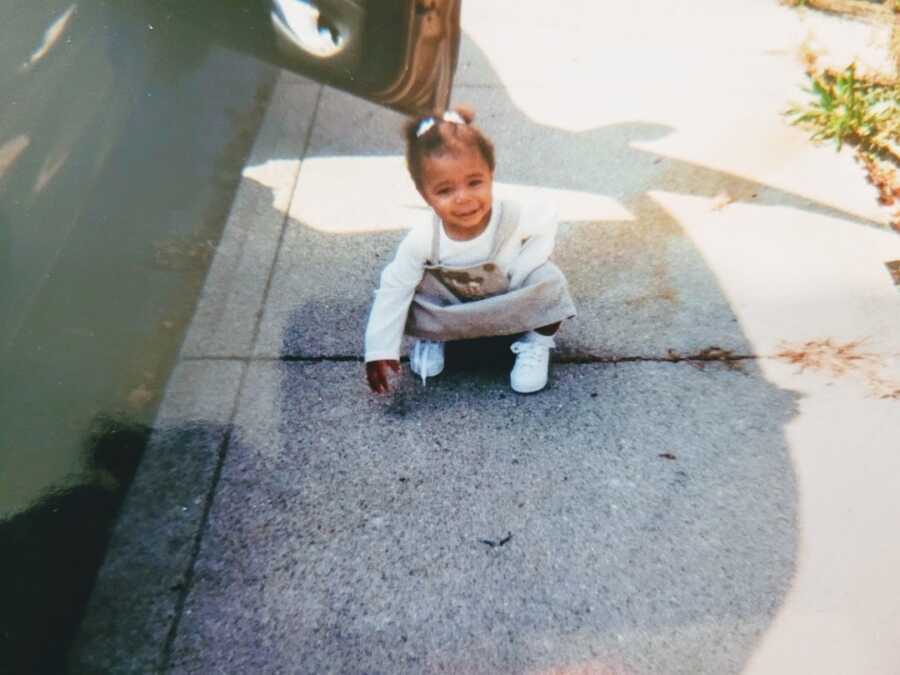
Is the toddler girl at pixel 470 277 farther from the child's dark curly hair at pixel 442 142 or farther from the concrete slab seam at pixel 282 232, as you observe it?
the concrete slab seam at pixel 282 232

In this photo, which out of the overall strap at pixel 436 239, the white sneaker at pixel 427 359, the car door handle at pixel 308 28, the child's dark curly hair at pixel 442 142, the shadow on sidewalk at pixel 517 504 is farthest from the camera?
the car door handle at pixel 308 28

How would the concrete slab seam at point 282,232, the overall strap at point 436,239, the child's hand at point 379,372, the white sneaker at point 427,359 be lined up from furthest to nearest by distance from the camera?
the concrete slab seam at point 282,232, the white sneaker at point 427,359, the child's hand at point 379,372, the overall strap at point 436,239

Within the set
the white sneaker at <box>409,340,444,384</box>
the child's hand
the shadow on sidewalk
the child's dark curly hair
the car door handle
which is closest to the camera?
the shadow on sidewalk

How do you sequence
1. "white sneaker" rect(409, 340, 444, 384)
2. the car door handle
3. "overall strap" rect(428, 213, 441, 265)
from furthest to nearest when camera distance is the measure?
the car door handle, "white sneaker" rect(409, 340, 444, 384), "overall strap" rect(428, 213, 441, 265)

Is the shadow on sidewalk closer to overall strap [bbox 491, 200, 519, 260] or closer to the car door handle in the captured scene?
overall strap [bbox 491, 200, 519, 260]

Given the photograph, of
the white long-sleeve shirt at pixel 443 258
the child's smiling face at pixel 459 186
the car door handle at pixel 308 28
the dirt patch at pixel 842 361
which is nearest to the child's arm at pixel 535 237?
the white long-sleeve shirt at pixel 443 258

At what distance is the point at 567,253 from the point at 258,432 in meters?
1.39

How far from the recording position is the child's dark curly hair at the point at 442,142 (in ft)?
6.31

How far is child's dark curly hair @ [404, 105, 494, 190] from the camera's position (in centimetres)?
192

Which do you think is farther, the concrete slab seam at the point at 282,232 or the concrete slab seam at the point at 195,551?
the concrete slab seam at the point at 282,232

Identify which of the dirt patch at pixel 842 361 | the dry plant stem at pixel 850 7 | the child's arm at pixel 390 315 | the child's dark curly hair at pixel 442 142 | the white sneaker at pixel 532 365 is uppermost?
the child's dark curly hair at pixel 442 142

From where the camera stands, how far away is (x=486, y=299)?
87.6 inches

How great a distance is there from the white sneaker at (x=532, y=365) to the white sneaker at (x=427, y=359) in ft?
0.84

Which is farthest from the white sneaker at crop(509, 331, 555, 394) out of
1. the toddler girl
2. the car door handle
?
the car door handle
